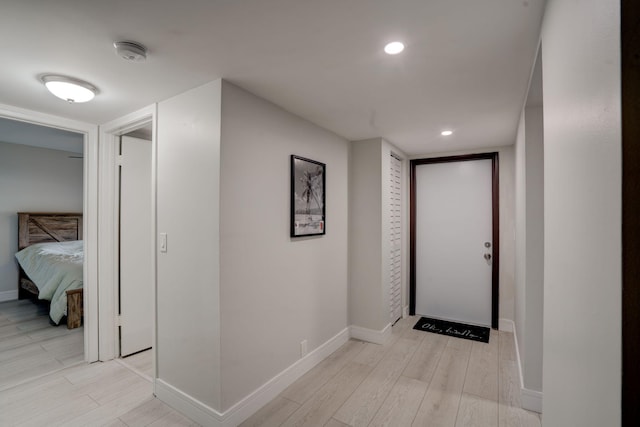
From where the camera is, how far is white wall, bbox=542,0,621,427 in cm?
53

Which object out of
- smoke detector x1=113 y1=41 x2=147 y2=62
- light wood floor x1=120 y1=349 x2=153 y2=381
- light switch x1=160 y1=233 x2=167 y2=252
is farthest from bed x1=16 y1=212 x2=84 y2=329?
smoke detector x1=113 y1=41 x2=147 y2=62

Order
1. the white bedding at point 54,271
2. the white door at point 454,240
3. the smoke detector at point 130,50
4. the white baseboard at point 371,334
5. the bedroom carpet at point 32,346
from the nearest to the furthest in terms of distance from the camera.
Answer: the smoke detector at point 130,50, the bedroom carpet at point 32,346, the white baseboard at point 371,334, the white bedding at point 54,271, the white door at point 454,240

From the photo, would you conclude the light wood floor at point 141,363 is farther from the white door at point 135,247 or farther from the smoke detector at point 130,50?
the smoke detector at point 130,50

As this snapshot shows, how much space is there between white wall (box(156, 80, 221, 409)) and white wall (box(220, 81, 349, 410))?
0.07m

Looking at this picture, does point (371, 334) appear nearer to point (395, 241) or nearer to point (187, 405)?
point (395, 241)

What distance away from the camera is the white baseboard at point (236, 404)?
1950mm

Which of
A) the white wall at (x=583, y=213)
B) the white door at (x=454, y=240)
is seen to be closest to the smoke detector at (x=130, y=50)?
the white wall at (x=583, y=213)

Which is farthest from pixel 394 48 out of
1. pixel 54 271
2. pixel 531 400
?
pixel 54 271

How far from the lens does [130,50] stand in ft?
4.98

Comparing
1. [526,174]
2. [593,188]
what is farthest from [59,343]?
[526,174]

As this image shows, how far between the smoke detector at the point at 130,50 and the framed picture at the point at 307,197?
1.23 metres

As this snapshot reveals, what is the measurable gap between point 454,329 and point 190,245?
3200mm
